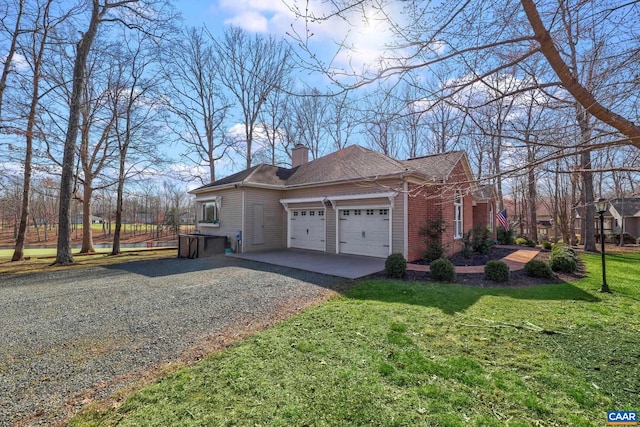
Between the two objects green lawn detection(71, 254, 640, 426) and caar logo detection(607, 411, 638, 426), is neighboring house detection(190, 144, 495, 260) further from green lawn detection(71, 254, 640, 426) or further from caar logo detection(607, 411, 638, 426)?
caar logo detection(607, 411, 638, 426)

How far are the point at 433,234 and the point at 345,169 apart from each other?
4505mm

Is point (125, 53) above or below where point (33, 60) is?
above

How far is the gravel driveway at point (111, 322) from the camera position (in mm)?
2844

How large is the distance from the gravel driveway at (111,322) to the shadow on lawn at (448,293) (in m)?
0.99

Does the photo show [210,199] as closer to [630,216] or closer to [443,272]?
[443,272]

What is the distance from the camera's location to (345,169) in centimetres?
1223

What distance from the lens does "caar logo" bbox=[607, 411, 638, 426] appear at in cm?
227

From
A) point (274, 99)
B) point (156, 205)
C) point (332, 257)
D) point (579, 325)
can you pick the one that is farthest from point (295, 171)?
point (156, 205)

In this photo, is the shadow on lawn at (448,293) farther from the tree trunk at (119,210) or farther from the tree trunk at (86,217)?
the tree trunk at (86,217)

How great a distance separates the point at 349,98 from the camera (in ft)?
12.1

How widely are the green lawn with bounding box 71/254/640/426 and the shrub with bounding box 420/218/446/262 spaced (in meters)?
4.91

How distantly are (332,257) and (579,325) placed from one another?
7.57m

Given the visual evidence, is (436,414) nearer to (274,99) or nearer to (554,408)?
(554,408)

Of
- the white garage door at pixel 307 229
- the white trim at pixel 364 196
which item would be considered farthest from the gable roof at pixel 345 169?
the white garage door at pixel 307 229
